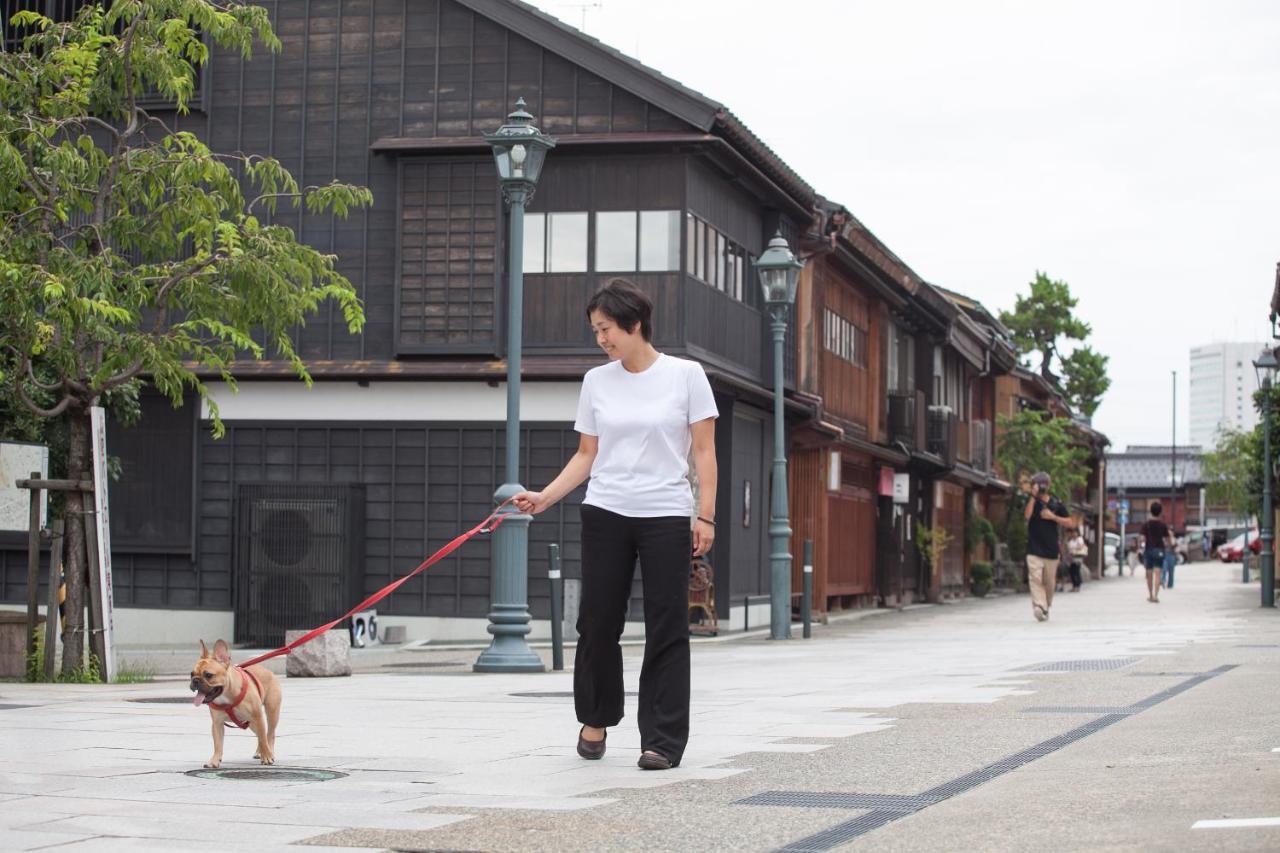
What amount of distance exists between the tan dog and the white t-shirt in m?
1.59

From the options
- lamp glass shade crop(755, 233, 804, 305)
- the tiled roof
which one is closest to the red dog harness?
lamp glass shade crop(755, 233, 804, 305)

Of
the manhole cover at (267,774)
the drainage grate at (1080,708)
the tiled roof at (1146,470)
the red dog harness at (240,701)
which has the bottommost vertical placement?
the manhole cover at (267,774)

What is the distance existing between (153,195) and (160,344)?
47.9 inches

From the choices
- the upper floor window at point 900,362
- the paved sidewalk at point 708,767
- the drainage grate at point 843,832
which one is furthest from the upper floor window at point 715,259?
the drainage grate at point 843,832

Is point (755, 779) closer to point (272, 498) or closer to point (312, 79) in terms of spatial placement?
point (272, 498)

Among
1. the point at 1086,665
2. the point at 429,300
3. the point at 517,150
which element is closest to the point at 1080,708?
the point at 1086,665

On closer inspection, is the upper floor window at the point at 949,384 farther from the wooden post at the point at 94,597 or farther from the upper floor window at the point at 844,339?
the wooden post at the point at 94,597

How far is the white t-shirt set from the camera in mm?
7750

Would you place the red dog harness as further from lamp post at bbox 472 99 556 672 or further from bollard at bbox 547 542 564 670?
bollard at bbox 547 542 564 670

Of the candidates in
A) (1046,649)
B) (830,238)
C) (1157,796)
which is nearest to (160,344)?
(1046,649)

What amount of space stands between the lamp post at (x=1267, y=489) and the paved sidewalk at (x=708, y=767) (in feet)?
58.4

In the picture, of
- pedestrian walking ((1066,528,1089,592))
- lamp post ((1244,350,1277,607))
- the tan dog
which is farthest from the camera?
pedestrian walking ((1066,528,1089,592))

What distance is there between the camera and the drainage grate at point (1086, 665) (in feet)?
48.3

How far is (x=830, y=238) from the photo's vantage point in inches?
1130
